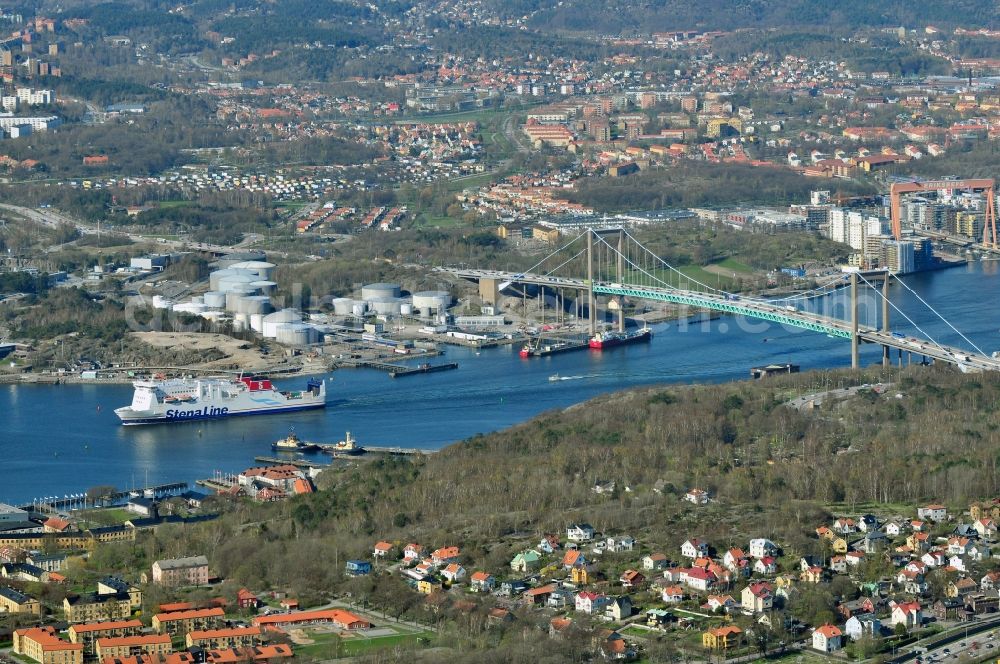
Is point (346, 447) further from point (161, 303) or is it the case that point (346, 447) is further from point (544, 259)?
point (544, 259)

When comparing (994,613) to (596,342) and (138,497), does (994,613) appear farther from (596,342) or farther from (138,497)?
(596,342)

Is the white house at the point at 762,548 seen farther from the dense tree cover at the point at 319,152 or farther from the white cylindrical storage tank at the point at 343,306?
the dense tree cover at the point at 319,152

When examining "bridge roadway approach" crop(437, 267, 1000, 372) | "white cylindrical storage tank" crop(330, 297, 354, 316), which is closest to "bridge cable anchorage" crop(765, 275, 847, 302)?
"bridge roadway approach" crop(437, 267, 1000, 372)

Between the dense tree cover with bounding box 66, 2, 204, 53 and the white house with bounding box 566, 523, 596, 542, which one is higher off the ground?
the dense tree cover with bounding box 66, 2, 204, 53

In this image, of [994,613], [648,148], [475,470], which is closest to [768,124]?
[648,148]

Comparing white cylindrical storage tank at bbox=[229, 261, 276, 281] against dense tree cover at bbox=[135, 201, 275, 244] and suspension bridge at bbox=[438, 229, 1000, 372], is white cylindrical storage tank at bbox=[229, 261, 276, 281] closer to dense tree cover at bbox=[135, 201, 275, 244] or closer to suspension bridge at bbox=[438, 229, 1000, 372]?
suspension bridge at bbox=[438, 229, 1000, 372]

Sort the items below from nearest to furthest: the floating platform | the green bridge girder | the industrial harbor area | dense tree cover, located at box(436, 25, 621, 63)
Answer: the industrial harbor area, the floating platform, the green bridge girder, dense tree cover, located at box(436, 25, 621, 63)

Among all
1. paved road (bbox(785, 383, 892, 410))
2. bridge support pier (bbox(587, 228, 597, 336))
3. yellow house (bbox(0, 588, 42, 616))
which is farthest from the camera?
bridge support pier (bbox(587, 228, 597, 336))
